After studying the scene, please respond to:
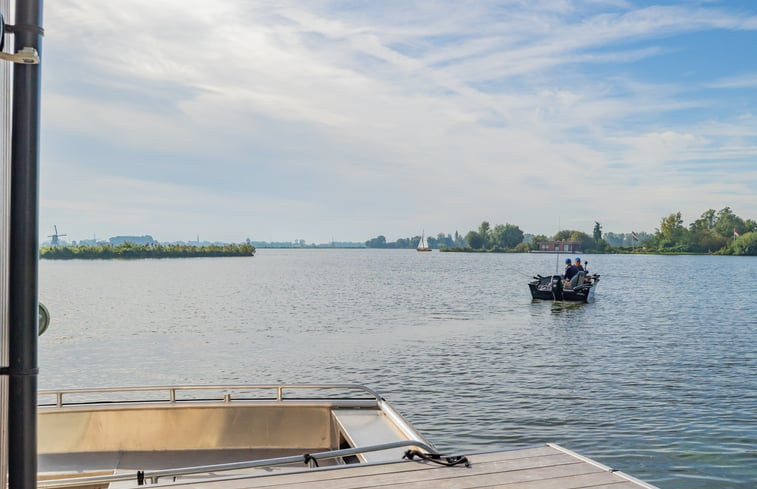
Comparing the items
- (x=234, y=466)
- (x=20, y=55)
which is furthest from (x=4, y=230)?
(x=234, y=466)

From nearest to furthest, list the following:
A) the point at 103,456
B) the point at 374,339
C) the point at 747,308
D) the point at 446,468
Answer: the point at 446,468, the point at 103,456, the point at 374,339, the point at 747,308

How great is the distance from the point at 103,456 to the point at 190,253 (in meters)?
158

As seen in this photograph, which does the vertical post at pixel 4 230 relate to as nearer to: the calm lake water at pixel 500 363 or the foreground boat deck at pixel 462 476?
the foreground boat deck at pixel 462 476

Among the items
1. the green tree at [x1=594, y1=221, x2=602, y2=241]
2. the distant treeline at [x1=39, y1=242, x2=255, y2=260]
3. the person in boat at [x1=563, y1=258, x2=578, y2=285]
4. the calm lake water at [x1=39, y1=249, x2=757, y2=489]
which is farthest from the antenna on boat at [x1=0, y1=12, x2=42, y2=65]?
the green tree at [x1=594, y1=221, x2=602, y2=241]

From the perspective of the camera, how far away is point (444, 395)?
15.3m

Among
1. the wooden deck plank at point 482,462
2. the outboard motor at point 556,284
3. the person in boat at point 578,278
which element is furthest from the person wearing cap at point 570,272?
the wooden deck plank at point 482,462

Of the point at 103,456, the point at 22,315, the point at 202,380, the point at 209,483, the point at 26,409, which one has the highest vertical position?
the point at 22,315

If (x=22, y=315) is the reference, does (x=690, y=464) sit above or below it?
below

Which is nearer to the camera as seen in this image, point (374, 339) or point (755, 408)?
point (755, 408)

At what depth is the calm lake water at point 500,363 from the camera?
39.1ft

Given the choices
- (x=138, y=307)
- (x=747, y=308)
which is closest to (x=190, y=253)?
(x=138, y=307)

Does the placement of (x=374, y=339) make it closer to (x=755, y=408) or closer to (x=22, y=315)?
(x=755, y=408)

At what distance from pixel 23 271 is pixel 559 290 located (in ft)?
124

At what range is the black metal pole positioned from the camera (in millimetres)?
2916
